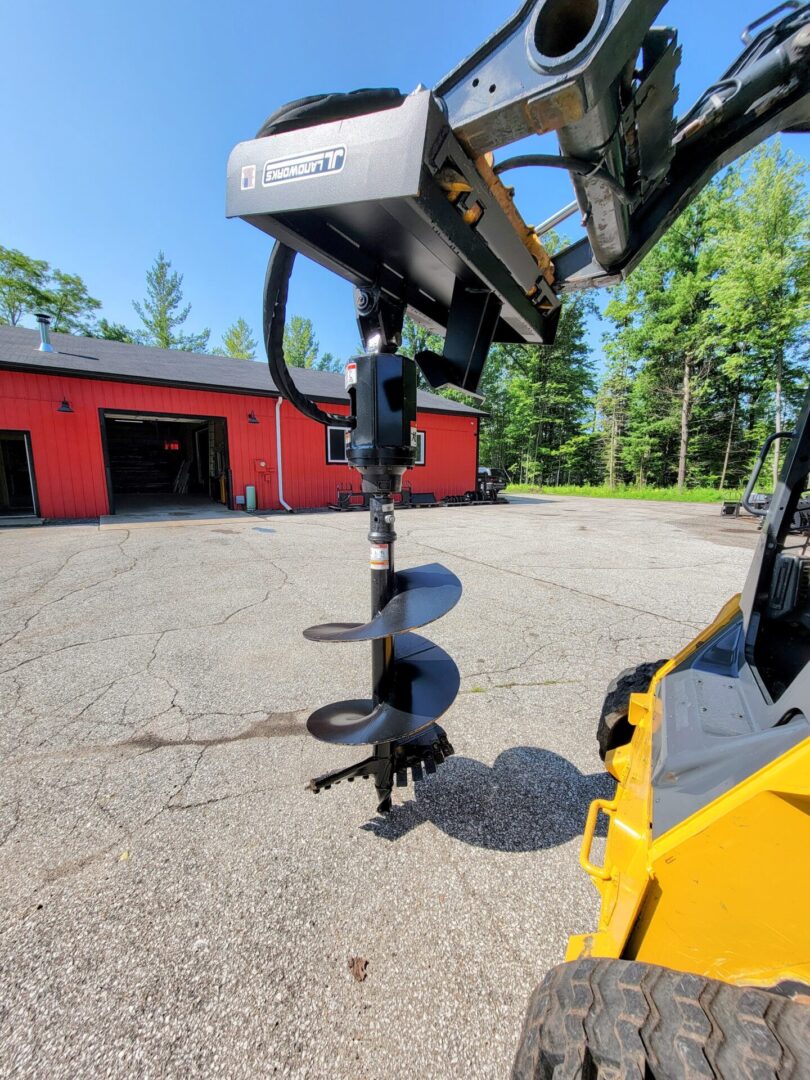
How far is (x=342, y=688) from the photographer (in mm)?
3025

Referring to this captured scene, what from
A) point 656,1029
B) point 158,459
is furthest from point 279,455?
point 656,1029

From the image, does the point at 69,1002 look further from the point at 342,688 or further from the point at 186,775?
the point at 342,688

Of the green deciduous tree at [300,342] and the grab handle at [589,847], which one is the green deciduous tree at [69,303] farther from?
the grab handle at [589,847]

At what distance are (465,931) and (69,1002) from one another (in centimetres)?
115

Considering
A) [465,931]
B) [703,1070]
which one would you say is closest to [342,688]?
[465,931]

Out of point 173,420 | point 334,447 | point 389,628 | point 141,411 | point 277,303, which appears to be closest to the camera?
point 277,303

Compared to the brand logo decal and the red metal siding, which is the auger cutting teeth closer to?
the brand logo decal

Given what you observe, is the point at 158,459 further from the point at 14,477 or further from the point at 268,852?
the point at 268,852

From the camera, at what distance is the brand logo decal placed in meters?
1.01

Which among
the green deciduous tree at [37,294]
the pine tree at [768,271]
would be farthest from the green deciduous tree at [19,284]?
the pine tree at [768,271]

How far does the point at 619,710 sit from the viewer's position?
212 cm

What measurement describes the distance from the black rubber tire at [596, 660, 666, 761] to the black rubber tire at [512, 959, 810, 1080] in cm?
138

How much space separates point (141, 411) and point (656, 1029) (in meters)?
13.8

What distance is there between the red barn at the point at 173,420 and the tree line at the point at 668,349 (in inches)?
170
